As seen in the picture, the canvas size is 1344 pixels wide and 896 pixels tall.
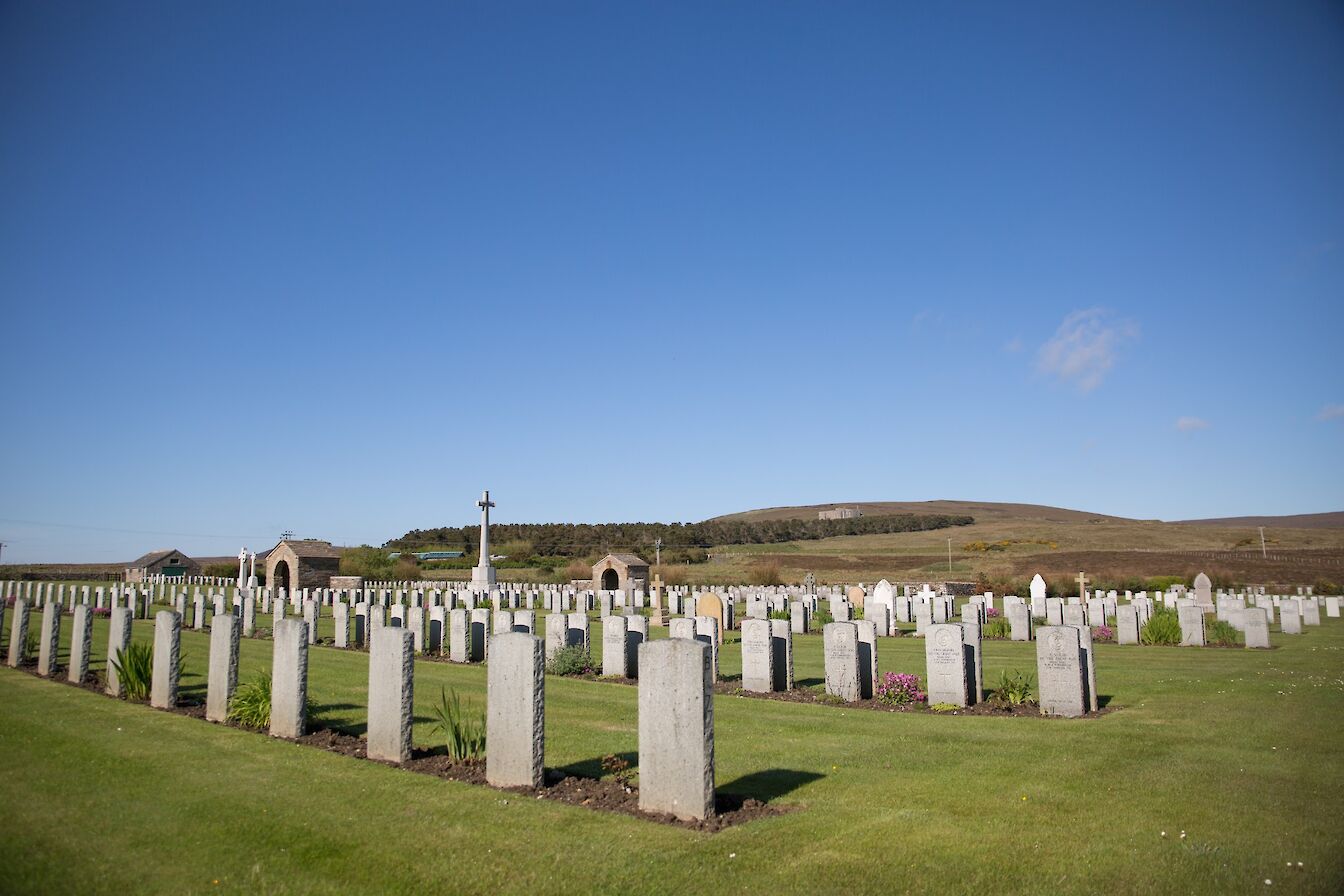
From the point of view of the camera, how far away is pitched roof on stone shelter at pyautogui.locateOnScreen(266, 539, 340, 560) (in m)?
44.6

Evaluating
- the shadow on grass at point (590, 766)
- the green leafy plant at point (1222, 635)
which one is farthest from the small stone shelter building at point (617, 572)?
the shadow on grass at point (590, 766)

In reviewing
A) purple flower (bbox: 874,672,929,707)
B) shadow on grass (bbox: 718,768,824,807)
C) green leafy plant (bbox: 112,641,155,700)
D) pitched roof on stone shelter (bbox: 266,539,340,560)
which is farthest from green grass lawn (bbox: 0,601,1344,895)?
pitched roof on stone shelter (bbox: 266,539,340,560)

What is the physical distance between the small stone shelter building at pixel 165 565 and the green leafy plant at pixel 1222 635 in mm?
59653

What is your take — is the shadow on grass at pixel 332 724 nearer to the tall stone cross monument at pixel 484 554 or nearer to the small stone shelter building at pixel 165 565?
the tall stone cross monument at pixel 484 554

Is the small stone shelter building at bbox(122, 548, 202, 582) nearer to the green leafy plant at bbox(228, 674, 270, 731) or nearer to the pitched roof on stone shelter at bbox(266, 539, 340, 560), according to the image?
the pitched roof on stone shelter at bbox(266, 539, 340, 560)

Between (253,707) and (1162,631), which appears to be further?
(1162,631)

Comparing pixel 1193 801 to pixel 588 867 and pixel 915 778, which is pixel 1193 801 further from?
pixel 588 867

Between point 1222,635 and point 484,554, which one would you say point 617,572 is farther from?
point 1222,635

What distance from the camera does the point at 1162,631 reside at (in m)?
20.4

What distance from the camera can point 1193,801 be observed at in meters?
6.83

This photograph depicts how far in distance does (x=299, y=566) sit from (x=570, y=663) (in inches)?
1297

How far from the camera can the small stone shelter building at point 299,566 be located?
43.9 m

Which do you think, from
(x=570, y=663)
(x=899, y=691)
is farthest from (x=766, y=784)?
(x=570, y=663)

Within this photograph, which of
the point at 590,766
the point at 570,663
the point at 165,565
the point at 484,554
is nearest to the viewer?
the point at 590,766
